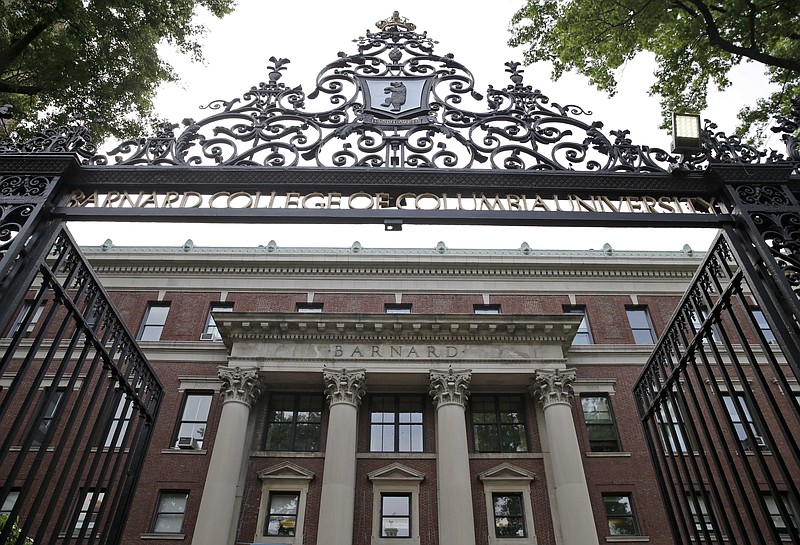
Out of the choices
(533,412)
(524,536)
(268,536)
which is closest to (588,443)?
(533,412)

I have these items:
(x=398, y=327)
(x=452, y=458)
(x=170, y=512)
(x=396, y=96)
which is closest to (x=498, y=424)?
(x=452, y=458)

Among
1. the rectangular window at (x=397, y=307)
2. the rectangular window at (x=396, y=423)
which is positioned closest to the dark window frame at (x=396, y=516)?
the rectangular window at (x=396, y=423)

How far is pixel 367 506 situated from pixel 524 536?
6110 millimetres

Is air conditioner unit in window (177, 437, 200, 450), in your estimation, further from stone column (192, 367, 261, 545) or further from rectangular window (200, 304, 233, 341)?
rectangular window (200, 304, 233, 341)

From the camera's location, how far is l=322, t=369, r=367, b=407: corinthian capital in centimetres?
2328

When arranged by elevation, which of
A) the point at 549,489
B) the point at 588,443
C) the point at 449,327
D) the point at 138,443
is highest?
the point at 449,327

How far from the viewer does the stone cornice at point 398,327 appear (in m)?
24.8

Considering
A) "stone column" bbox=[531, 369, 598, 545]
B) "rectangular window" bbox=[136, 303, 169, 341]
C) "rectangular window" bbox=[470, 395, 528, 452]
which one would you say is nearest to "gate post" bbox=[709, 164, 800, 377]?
"stone column" bbox=[531, 369, 598, 545]

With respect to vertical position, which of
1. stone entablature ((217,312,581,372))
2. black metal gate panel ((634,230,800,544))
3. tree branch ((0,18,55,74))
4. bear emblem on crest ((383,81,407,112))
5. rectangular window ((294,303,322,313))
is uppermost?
rectangular window ((294,303,322,313))

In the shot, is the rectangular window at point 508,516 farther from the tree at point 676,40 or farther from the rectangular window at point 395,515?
the tree at point 676,40

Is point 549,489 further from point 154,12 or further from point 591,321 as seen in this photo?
point 154,12

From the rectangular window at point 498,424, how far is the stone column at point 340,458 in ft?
17.3

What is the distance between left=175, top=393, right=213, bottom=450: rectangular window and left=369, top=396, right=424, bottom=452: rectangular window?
281 inches

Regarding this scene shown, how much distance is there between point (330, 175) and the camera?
6.35 m
